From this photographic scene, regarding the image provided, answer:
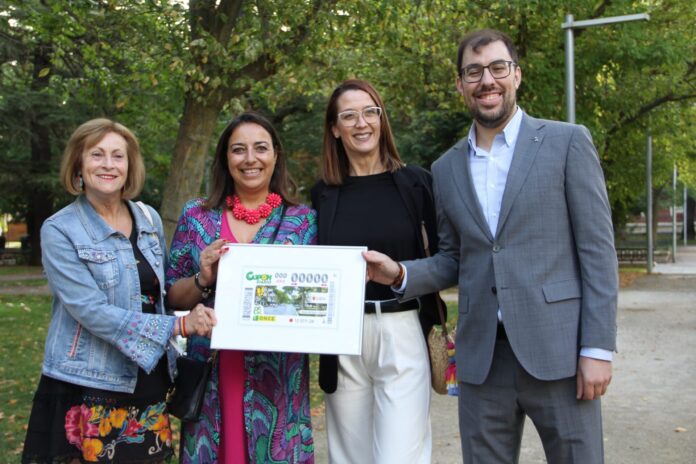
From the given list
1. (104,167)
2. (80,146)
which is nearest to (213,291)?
(104,167)

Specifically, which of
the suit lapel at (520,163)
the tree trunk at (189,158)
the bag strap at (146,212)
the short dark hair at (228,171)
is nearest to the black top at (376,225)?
the short dark hair at (228,171)

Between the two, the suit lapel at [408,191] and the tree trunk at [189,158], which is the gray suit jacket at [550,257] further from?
the tree trunk at [189,158]

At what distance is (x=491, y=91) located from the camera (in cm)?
329

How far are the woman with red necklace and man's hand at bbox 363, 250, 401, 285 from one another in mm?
411

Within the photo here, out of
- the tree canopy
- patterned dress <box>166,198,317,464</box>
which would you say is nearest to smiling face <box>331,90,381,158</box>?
patterned dress <box>166,198,317,464</box>

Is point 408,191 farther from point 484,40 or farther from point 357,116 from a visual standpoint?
point 484,40

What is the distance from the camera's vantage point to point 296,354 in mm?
3605

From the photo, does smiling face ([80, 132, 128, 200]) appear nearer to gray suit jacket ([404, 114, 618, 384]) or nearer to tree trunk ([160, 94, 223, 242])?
gray suit jacket ([404, 114, 618, 384])

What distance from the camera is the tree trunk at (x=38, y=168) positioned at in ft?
80.9

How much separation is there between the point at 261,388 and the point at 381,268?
0.82m

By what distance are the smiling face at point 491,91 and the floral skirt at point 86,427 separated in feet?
6.60

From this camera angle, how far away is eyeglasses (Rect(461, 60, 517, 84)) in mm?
3273

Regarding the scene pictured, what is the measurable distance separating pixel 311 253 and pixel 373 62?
1104cm

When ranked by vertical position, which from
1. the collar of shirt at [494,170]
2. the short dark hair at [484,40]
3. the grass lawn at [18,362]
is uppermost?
the short dark hair at [484,40]
